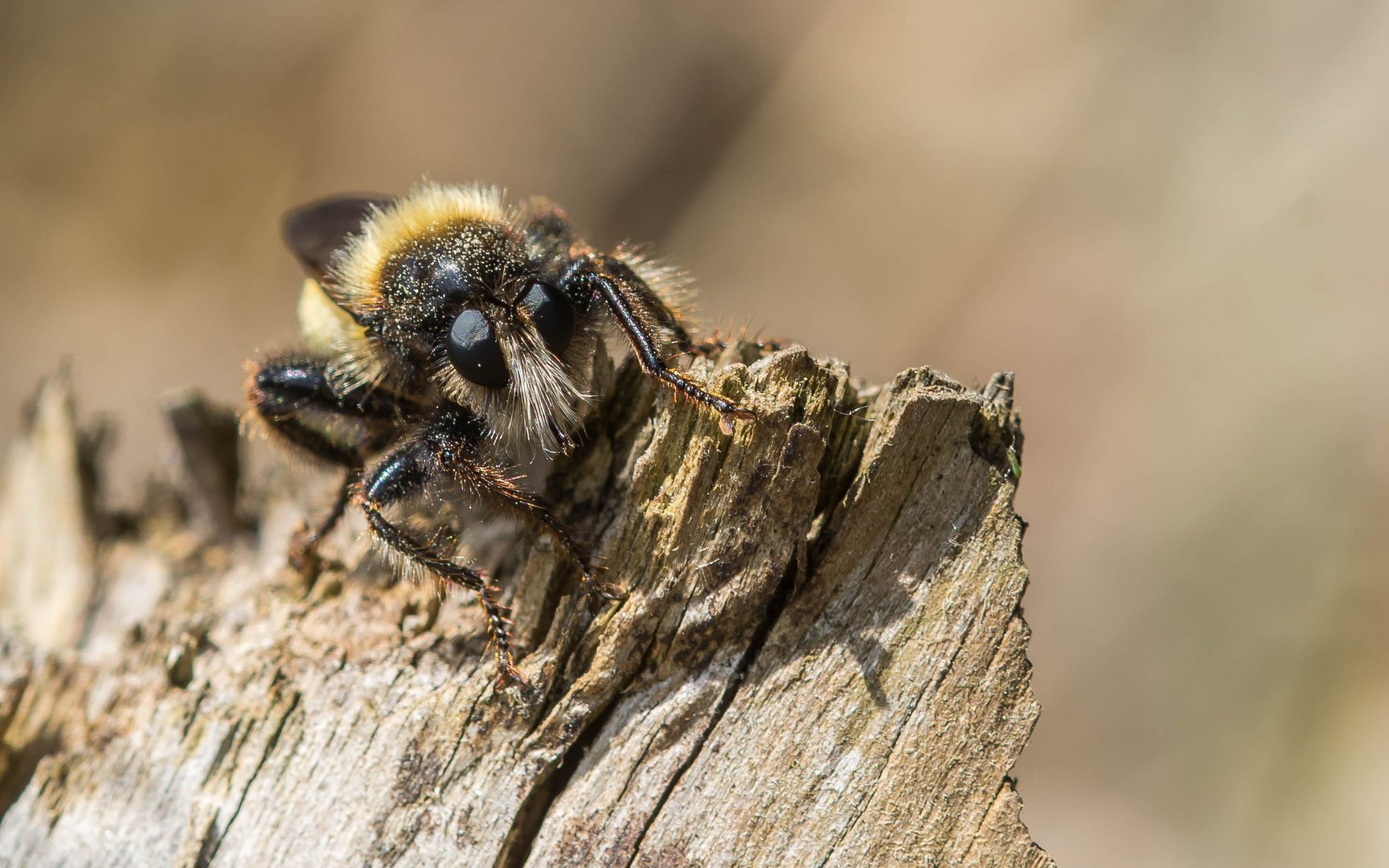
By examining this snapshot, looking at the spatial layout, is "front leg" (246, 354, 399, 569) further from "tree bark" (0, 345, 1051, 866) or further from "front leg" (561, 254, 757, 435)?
"front leg" (561, 254, 757, 435)

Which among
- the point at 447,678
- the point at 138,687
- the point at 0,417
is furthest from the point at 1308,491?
the point at 0,417

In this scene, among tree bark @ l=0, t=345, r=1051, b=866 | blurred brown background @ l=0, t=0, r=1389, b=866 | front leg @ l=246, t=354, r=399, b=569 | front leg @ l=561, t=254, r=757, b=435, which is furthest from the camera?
blurred brown background @ l=0, t=0, r=1389, b=866

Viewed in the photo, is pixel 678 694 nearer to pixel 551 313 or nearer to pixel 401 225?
pixel 551 313

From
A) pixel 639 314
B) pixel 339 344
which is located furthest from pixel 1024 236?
pixel 339 344

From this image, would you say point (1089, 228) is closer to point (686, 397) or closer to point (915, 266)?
point (915, 266)

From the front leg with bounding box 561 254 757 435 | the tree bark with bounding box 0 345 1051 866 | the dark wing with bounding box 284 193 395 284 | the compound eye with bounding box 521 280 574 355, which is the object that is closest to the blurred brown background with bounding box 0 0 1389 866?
the dark wing with bounding box 284 193 395 284

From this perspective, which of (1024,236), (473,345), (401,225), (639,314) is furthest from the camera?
(1024,236)
